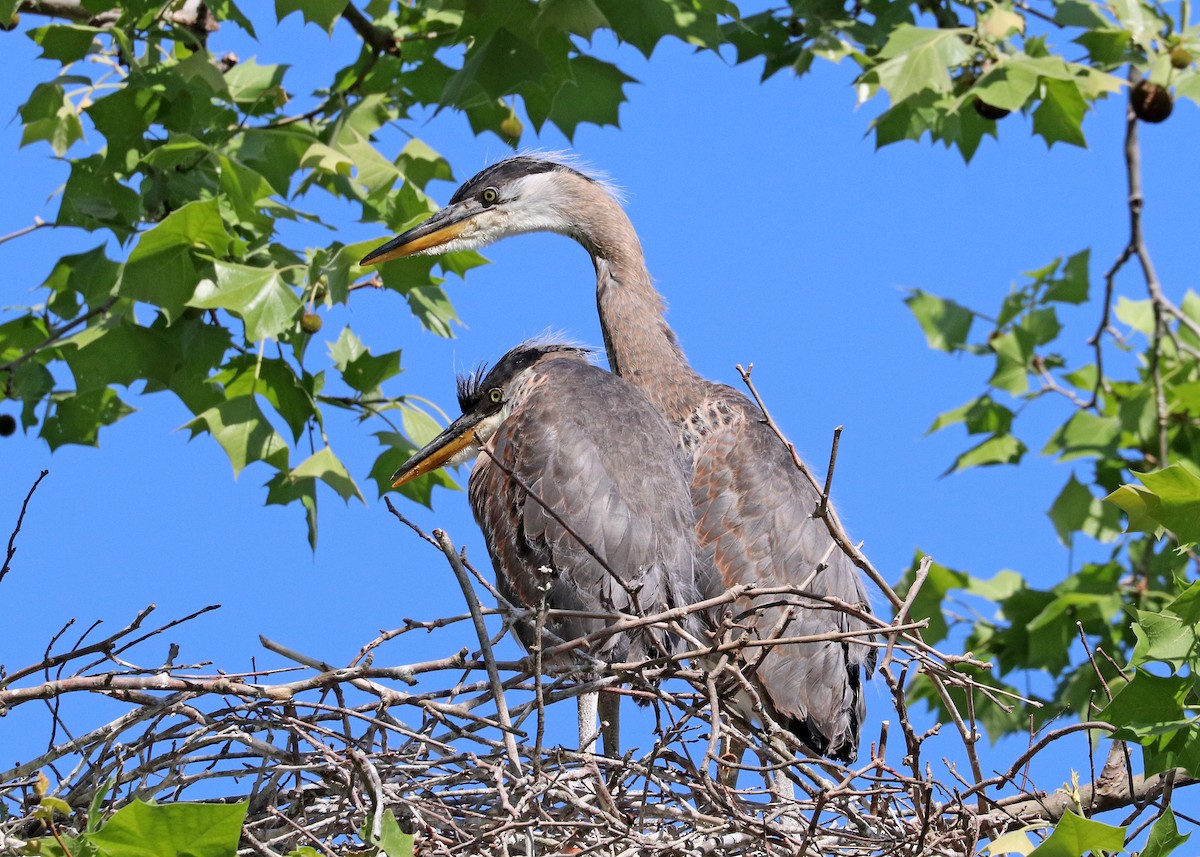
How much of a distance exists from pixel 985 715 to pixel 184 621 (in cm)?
311

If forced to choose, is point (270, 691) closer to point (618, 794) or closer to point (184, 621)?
point (184, 621)

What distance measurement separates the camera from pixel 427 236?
13.0 feet

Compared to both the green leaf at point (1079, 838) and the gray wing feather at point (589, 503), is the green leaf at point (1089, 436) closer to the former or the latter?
→ the gray wing feather at point (589, 503)

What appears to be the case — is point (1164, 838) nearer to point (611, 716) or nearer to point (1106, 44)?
point (611, 716)

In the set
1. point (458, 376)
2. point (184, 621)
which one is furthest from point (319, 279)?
point (184, 621)

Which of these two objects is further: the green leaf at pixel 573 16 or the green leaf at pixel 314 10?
the green leaf at pixel 573 16

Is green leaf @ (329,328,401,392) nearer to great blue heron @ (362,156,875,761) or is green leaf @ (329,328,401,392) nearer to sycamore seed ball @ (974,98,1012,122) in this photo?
great blue heron @ (362,156,875,761)

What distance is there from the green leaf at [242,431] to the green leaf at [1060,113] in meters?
2.38

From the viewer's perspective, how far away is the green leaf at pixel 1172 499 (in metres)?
2.22

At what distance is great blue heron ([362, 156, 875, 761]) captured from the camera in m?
3.50

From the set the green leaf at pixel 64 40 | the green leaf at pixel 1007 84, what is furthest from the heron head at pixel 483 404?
the green leaf at pixel 64 40

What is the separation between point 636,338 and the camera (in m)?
3.88

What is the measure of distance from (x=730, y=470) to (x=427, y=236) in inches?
42.7

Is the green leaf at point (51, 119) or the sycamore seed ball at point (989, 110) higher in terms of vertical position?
the green leaf at point (51, 119)
